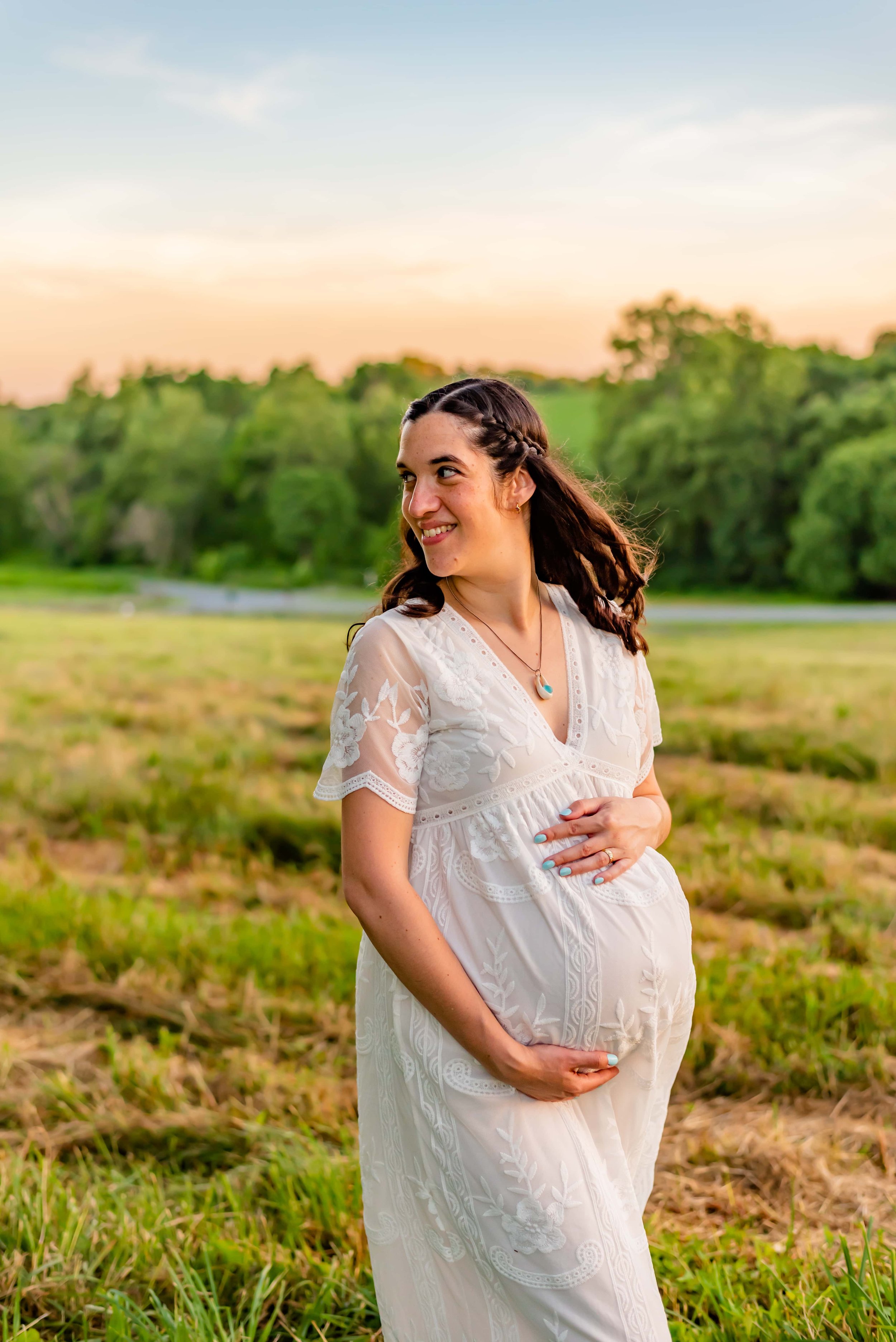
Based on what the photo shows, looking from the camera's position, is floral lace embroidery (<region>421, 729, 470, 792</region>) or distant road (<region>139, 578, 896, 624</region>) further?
distant road (<region>139, 578, 896, 624</region>)

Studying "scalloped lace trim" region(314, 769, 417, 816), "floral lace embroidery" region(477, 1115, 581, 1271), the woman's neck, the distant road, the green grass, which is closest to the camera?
"floral lace embroidery" region(477, 1115, 581, 1271)

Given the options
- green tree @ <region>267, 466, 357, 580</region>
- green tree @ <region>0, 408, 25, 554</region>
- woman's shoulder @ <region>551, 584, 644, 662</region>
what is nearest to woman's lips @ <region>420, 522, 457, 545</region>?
woman's shoulder @ <region>551, 584, 644, 662</region>

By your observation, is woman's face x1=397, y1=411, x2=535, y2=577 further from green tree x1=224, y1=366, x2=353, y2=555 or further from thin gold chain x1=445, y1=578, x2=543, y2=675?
green tree x1=224, y1=366, x2=353, y2=555

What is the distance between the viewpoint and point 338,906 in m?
5.50

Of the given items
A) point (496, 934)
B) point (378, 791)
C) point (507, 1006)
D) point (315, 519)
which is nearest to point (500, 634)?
point (378, 791)

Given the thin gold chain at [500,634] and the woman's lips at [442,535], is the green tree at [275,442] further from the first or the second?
the woman's lips at [442,535]

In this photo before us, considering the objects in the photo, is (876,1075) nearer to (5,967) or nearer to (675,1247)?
(675,1247)

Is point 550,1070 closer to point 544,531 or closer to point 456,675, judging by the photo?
point 456,675

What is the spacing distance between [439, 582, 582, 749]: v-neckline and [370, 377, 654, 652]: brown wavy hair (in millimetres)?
36

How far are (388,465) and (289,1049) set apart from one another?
1668cm

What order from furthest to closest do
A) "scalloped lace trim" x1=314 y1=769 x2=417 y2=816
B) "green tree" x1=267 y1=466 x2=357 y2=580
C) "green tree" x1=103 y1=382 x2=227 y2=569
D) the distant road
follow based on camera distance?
"green tree" x1=103 y1=382 x2=227 y2=569, "green tree" x1=267 y1=466 x2=357 y2=580, the distant road, "scalloped lace trim" x1=314 y1=769 x2=417 y2=816

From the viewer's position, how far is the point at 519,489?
1.99 m

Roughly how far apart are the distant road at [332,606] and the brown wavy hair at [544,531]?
1832 centimetres

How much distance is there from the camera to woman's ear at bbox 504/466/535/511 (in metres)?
1.95
